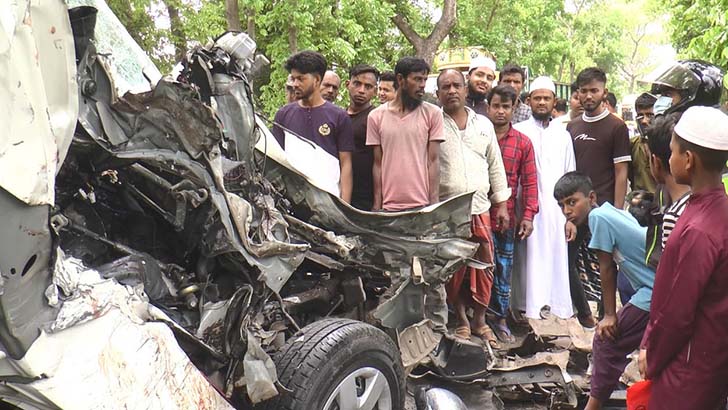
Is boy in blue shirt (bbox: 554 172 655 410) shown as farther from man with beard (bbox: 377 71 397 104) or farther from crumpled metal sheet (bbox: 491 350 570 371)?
man with beard (bbox: 377 71 397 104)

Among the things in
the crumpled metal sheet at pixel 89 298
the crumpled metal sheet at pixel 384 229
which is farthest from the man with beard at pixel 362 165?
the crumpled metal sheet at pixel 89 298

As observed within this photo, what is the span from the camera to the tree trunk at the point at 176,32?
46.3 feet

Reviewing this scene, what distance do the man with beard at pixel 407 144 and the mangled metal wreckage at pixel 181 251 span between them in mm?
749

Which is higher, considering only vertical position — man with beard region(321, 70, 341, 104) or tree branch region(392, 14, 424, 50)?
man with beard region(321, 70, 341, 104)

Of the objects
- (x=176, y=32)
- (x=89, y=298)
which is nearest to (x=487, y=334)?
(x=89, y=298)

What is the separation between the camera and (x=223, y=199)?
2639 mm

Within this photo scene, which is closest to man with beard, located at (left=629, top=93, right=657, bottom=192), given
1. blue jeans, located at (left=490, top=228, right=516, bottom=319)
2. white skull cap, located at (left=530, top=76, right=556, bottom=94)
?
white skull cap, located at (left=530, top=76, right=556, bottom=94)

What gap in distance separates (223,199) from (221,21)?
461 inches

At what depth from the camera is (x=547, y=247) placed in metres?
5.66

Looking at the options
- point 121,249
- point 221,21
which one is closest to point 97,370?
point 121,249

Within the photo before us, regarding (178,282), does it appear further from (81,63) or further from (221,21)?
(221,21)

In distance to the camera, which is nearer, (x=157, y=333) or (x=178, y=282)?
(x=157, y=333)

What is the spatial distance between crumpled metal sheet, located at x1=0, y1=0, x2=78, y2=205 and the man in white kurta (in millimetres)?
4389

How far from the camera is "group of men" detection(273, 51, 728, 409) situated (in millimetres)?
2596
